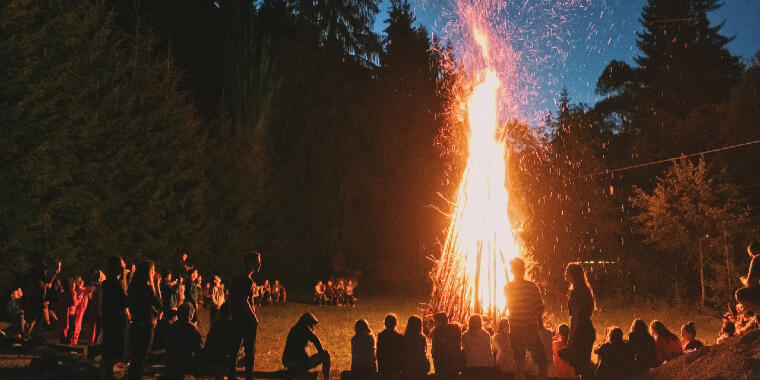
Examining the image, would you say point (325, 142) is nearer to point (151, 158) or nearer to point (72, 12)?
point (151, 158)

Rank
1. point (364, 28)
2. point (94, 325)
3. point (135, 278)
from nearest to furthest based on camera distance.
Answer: point (135, 278)
point (94, 325)
point (364, 28)

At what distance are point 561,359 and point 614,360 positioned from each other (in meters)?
0.97

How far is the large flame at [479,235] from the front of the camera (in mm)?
12688

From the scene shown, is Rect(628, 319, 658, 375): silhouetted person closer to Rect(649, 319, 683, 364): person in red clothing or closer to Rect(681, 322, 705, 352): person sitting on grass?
Rect(649, 319, 683, 364): person in red clothing

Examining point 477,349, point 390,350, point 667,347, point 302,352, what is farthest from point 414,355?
point 667,347

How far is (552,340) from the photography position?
8.74m

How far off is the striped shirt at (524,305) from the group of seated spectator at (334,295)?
55.1 ft

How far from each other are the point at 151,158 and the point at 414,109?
18005 mm

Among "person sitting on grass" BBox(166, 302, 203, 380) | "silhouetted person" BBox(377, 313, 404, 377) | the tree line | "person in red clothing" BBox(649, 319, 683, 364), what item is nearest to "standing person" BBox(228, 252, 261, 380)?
"person sitting on grass" BBox(166, 302, 203, 380)

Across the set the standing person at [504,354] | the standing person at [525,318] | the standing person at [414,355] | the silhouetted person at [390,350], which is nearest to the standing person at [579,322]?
the standing person at [525,318]

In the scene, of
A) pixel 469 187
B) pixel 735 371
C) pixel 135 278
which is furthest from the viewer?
pixel 469 187

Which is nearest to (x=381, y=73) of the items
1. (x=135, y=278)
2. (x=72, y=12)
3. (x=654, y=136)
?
(x=654, y=136)

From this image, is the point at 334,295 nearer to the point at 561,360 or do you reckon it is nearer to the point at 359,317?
the point at 359,317

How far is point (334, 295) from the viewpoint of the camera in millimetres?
23922
